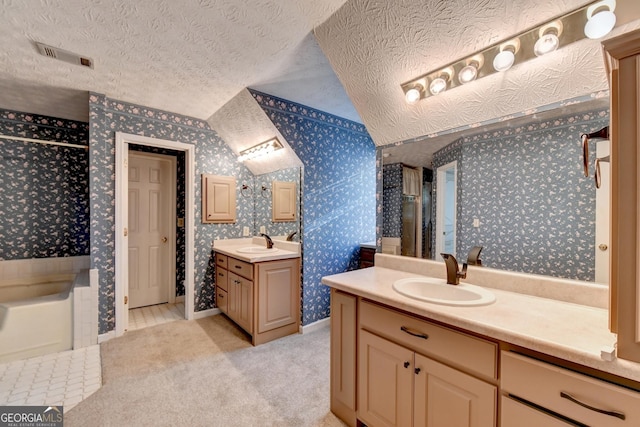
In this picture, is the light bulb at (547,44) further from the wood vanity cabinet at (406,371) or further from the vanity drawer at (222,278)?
the vanity drawer at (222,278)

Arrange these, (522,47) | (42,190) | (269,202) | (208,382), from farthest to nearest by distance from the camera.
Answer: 1. (269,202)
2. (42,190)
3. (208,382)
4. (522,47)

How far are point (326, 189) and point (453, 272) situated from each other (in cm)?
174

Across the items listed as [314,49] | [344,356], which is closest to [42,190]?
[314,49]

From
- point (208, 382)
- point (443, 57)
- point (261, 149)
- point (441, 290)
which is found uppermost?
point (443, 57)

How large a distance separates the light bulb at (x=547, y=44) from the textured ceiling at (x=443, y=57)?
0.07 meters

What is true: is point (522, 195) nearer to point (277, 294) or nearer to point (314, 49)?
point (314, 49)

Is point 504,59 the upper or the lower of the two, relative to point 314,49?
lower

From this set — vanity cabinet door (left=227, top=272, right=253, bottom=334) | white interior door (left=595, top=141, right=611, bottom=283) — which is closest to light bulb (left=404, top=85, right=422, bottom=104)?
white interior door (left=595, top=141, right=611, bottom=283)

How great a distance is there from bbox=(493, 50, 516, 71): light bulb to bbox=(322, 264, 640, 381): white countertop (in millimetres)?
1104

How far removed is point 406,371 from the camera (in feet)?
4.16

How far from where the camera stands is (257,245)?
3.50 metres

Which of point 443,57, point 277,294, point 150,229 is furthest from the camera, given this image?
point 150,229

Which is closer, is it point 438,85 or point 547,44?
point 547,44

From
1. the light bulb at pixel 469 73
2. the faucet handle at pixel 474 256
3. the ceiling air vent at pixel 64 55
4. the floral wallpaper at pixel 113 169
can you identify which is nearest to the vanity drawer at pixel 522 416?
the faucet handle at pixel 474 256
